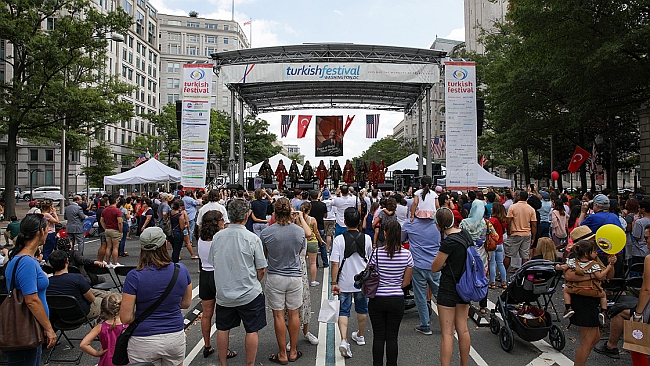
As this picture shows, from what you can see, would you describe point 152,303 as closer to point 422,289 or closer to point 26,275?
point 26,275

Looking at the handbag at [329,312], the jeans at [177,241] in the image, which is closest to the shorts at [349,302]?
the handbag at [329,312]

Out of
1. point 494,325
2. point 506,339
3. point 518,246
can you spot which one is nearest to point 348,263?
point 506,339

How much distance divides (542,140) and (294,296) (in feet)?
107

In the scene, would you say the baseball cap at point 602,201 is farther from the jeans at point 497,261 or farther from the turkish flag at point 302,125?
the turkish flag at point 302,125

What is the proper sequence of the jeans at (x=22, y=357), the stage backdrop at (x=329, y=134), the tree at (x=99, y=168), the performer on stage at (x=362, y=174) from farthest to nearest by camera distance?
1. the tree at (x=99, y=168)
2. the performer on stage at (x=362, y=174)
3. the stage backdrop at (x=329, y=134)
4. the jeans at (x=22, y=357)

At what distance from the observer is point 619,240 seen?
5.09 metres

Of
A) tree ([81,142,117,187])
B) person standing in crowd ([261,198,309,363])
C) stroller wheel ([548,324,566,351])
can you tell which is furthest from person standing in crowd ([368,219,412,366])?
tree ([81,142,117,187])

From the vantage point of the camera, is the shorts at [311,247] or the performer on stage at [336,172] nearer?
the shorts at [311,247]

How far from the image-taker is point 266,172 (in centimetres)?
2528

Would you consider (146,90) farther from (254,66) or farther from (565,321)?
(565,321)

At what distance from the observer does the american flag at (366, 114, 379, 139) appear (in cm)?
2600

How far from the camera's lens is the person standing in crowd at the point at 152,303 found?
3342mm

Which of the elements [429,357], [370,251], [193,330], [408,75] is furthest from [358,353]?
[408,75]

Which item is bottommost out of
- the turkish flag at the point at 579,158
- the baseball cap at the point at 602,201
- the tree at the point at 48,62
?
the baseball cap at the point at 602,201
